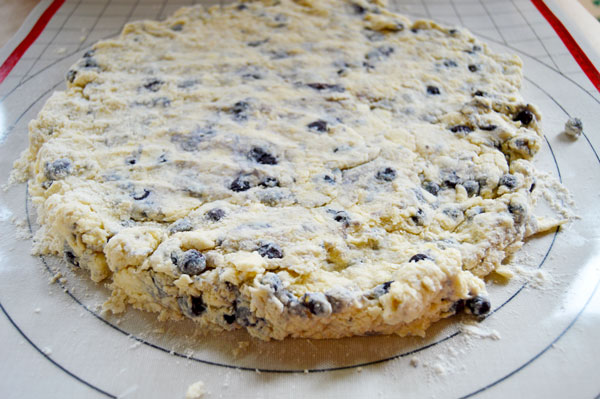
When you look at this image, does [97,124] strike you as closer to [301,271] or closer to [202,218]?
[202,218]

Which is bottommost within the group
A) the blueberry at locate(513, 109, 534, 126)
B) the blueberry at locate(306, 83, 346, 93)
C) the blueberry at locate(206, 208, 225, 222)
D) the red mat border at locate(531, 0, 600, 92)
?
the blueberry at locate(206, 208, 225, 222)

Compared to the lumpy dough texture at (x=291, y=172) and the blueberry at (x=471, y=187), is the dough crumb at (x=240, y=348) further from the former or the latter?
the blueberry at (x=471, y=187)

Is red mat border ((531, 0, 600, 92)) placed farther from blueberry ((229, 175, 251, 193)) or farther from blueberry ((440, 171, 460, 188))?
blueberry ((229, 175, 251, 193))

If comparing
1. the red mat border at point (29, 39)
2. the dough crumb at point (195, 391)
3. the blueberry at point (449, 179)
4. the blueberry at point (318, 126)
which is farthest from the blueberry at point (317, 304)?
the red mat border at point (29, 39)

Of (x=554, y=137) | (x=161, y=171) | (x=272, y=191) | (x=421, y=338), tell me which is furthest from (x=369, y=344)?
(x=554, y=137)

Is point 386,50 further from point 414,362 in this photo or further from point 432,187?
point 414,362

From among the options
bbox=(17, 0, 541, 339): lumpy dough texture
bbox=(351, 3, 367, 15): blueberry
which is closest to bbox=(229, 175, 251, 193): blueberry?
bbox=(17, 0, 541, 339): lumpy dough texture
